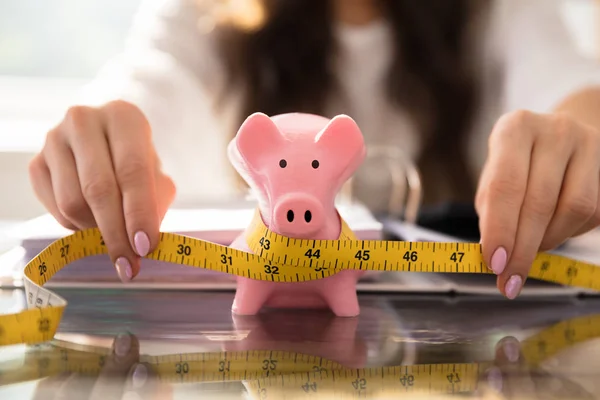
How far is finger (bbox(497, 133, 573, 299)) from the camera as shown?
2.37ft

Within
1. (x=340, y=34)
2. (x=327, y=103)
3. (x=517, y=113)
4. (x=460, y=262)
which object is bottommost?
(x=460, y=262)

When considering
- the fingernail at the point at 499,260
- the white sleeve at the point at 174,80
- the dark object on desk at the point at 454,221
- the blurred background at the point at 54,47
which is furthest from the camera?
the blurred background at the point at 54,47

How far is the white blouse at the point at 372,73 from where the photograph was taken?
1.82 metres

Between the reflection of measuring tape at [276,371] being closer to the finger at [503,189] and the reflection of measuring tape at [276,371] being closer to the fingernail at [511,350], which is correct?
the fingernail at [511,350]

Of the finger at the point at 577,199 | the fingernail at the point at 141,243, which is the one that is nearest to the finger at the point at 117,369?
the fingernail at the point at 141,243

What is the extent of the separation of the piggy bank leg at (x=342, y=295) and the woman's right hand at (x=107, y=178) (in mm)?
206

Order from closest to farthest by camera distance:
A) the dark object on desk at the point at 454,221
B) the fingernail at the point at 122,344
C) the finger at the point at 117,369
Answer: the finger at the point at 117,369, the fingernail at the point at 122,344, the dark object on desk at the point at 454,221

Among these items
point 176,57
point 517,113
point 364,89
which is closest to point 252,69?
point 176,57

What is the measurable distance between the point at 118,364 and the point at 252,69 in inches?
55.5

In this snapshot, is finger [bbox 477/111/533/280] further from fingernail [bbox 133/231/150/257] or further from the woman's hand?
fingernail [bbox 133/231/150/257]

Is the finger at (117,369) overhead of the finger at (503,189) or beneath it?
beneath

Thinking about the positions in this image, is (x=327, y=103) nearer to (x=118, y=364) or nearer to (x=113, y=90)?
(x=113, y=90)

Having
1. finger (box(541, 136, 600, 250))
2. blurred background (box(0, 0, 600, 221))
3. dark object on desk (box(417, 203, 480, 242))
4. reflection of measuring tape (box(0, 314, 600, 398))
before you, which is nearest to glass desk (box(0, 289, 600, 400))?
reflection of measuring tape (box(0, 314, 600, 398))

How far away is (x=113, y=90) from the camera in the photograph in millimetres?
1521
